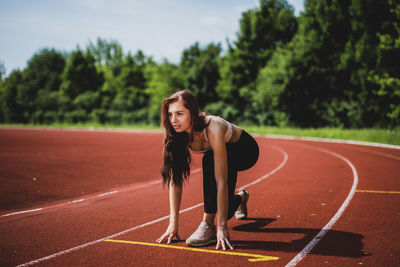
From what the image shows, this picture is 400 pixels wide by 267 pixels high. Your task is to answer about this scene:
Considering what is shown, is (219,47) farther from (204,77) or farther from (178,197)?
(178,197)

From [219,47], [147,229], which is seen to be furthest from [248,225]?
[219,47]

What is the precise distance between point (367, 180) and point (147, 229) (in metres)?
6.45

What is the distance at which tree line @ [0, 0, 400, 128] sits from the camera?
31875 millimetres

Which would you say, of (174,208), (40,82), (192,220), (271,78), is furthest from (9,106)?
(174,208)

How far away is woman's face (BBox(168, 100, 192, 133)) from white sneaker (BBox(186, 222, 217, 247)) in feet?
4.13

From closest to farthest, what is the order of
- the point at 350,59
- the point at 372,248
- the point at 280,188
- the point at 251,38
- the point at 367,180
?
the point at 372,248, the point at 280,188, the point at 367,180, the point at 350,59, the point at 251,38

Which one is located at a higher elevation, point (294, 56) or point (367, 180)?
point (294, 56)

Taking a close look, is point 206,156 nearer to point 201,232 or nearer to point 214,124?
point 214,124

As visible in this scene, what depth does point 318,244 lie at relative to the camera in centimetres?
430

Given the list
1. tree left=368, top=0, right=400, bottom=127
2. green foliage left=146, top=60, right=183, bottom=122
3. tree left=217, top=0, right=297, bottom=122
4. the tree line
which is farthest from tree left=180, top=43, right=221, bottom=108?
tree left=368, top=0, right=400, bottom=127

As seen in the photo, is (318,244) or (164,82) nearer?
(318,244)

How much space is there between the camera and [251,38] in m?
45.9

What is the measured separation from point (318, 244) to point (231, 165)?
4.57 ft

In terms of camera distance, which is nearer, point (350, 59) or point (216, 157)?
point (216, 157)
